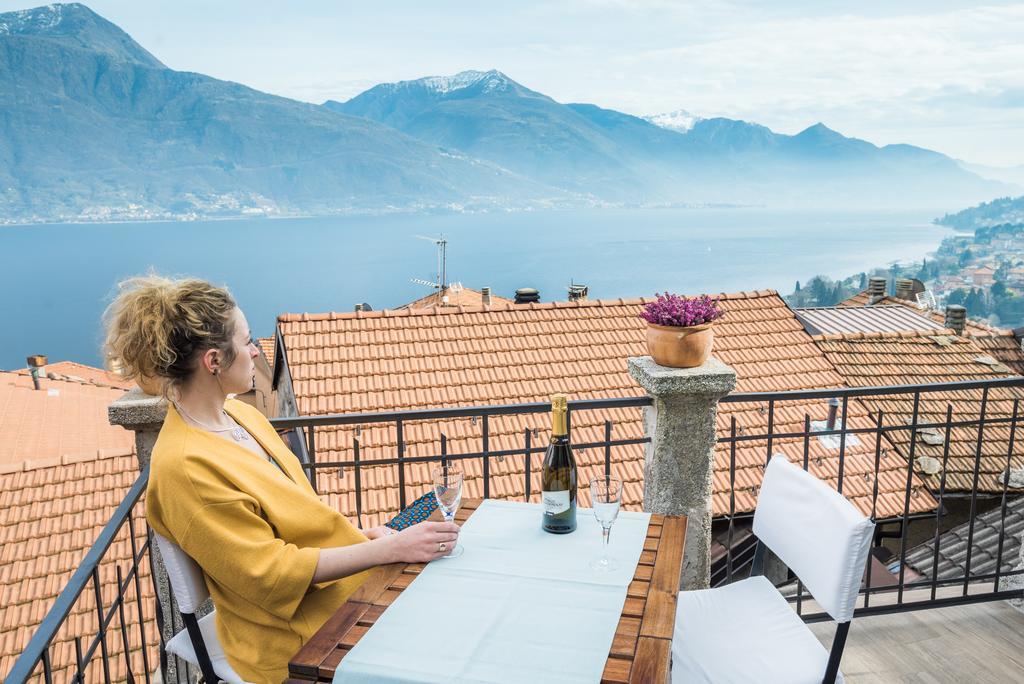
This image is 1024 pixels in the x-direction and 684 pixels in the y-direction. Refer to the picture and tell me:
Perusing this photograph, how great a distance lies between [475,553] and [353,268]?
449ft

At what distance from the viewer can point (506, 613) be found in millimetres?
1720

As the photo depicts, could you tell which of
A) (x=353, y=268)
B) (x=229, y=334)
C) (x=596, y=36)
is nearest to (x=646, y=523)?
(x=229, y=334)

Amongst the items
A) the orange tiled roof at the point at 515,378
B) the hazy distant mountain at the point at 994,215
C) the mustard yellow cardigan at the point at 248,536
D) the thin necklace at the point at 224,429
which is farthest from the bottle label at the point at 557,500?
the hazy distant mountain at the point at 994,215

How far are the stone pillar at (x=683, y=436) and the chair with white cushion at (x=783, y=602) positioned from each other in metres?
0.49

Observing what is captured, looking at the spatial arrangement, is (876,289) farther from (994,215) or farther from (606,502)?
(994,215)

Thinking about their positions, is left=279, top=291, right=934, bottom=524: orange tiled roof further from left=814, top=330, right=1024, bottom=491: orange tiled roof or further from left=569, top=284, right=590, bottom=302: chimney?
left=569, top=284, right=590, bottom=302: chimney

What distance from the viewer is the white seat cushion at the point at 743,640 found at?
2125 millimetres

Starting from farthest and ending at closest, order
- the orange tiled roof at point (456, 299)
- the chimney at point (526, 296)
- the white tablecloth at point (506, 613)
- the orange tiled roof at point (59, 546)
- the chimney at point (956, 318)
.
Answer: the orange tiled roof at point (456, 299) < the chimney at point (526, 296) < the chimney at point (956, 318) < the orange tiled roof at point (59, 546) < the white tablecloth at point (506, 613)

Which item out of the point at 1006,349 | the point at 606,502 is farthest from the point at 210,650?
the point at 1006,349

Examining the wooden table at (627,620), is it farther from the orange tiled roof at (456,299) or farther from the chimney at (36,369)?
the chimney at (36,369)

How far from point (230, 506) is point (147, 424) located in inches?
48.4

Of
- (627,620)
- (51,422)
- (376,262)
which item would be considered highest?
(627,620)

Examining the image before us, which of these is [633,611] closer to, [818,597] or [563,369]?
[818,597]

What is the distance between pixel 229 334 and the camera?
1.94 meters
